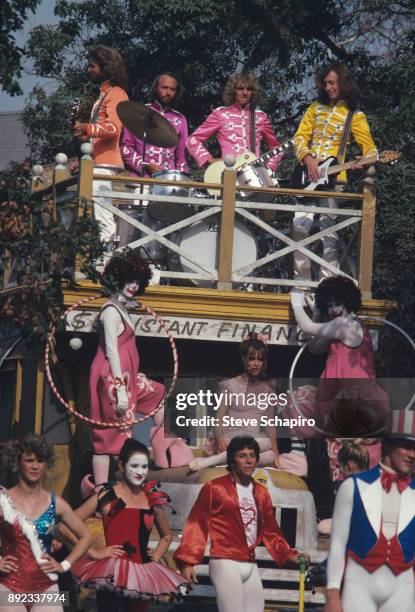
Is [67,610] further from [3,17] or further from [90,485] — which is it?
[3,17]

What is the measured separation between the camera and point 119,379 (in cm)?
1383

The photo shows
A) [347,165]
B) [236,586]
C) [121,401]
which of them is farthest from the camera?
[347,165]

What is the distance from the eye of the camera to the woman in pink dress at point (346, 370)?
1418 cm

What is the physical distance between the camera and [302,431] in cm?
1446

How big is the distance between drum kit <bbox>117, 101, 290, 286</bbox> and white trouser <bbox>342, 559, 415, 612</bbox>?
569 centimetres

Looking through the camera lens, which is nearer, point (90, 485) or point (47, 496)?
point (47, 496)

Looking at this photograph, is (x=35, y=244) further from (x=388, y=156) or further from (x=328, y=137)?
(x=388, y=156)

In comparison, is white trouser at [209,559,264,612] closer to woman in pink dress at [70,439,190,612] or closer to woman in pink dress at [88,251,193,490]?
woman in pink dress at [70,439,190,612]

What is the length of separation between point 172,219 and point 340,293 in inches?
68.5

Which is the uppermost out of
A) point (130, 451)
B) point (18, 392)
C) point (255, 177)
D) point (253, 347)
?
point (255, 177)

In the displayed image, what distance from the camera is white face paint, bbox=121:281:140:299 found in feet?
45.6

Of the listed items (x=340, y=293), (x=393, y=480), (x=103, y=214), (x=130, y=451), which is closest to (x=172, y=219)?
(x=103, y=214)

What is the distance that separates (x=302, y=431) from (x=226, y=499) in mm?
3470

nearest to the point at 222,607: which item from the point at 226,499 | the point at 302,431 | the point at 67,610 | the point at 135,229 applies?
the point at 226,499
